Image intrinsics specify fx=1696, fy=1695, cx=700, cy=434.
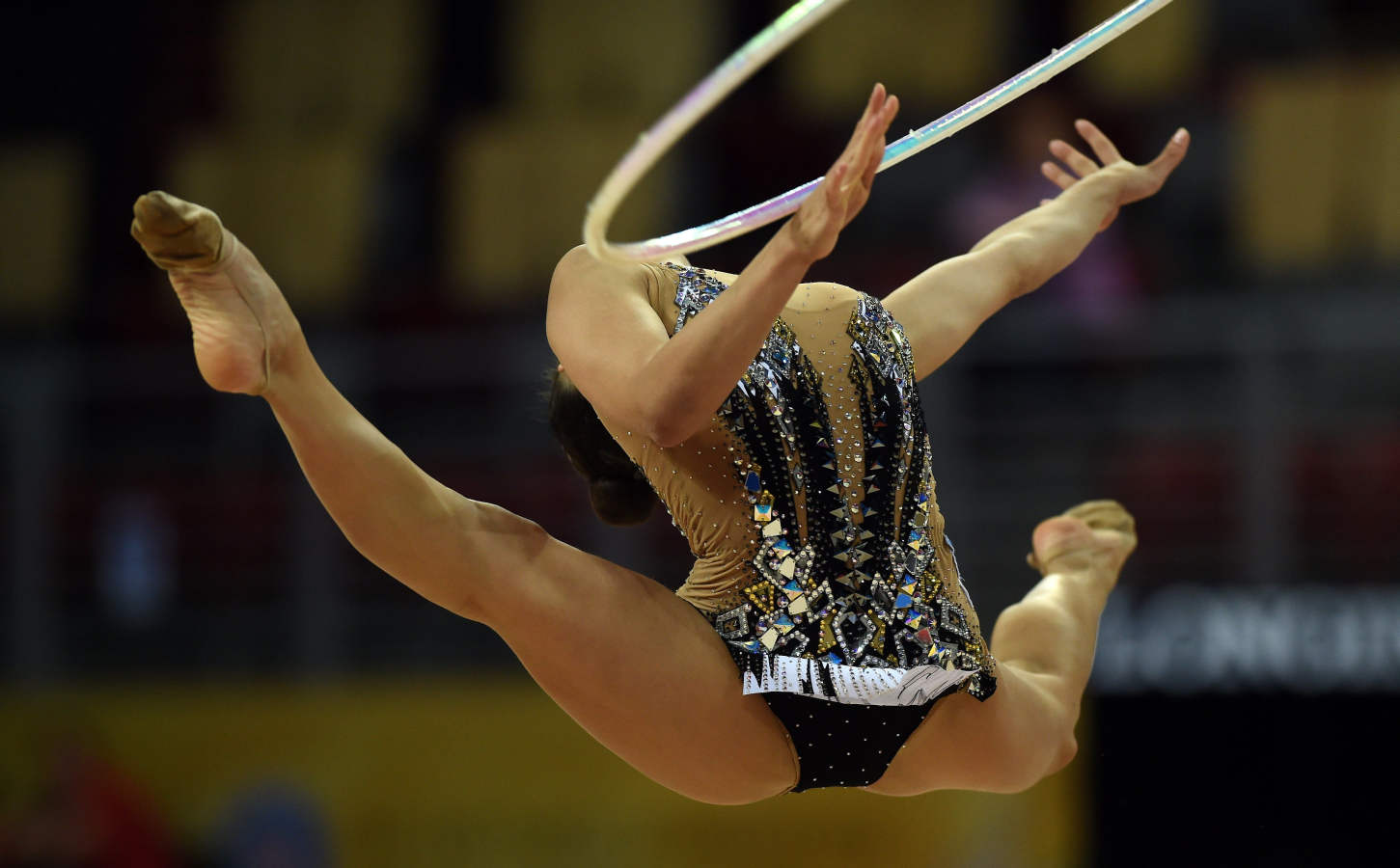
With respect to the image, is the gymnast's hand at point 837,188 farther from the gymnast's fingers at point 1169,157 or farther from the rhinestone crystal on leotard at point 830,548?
the gymnast's fingers at point 1169,157

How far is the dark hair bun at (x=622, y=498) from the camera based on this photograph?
219 cm

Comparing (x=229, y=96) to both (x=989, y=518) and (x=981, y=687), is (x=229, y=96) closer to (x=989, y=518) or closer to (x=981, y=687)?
(x=989, y=518)

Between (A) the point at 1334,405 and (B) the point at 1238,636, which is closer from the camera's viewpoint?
(B) the point at 1238,636

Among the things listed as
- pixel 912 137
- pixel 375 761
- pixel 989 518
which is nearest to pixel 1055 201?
pixel 912 137

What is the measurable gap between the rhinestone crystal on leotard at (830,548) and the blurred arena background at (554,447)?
2.09 metres

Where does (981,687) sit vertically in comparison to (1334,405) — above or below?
below

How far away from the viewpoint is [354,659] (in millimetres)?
4570

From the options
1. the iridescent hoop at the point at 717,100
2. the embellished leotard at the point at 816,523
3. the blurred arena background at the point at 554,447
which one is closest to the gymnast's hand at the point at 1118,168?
the iridescent hoop at the point at 717,100

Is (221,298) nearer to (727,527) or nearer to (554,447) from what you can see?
(727,527)

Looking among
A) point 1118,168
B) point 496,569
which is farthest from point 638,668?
point 1118,168

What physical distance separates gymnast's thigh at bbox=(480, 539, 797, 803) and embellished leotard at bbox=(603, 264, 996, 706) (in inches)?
1.9

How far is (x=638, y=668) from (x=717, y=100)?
61cm

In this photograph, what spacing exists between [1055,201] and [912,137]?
23.6 inches

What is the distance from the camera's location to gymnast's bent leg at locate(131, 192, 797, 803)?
1.67 meters
